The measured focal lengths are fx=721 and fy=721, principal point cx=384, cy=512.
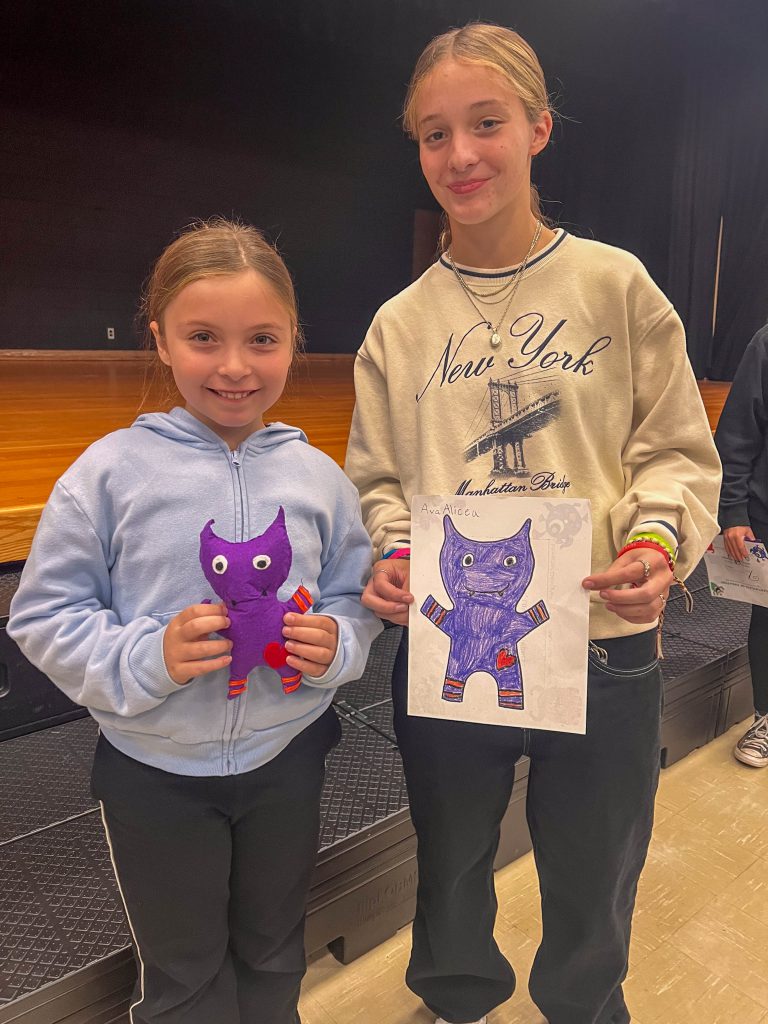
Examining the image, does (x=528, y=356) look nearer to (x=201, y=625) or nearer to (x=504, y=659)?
(x=504, y=659)

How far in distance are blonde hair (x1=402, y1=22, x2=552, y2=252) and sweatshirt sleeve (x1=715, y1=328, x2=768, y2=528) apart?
1064 mm

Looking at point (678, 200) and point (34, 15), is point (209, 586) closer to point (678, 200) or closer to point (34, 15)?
point (34, 15)

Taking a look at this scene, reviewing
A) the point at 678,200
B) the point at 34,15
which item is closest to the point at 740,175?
the point at 678,200

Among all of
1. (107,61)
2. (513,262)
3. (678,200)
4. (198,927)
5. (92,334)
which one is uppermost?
(107,61)

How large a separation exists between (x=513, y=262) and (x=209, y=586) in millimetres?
500

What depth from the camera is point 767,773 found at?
1764 millimetres

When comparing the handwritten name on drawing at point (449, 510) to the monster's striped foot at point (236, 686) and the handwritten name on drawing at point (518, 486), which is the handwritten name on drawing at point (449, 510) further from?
the monster's striped foot at point (236, 686)

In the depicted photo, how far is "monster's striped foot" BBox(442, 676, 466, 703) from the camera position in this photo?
0.81 meters

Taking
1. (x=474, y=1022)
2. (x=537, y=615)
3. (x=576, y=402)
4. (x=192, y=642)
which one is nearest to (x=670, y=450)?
(x=576, y=402)

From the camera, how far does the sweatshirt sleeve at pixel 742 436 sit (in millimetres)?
1642

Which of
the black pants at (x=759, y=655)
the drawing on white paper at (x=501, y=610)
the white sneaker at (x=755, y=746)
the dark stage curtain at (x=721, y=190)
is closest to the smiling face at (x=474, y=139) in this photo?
the drawing on white paper at (x=501, y=610)

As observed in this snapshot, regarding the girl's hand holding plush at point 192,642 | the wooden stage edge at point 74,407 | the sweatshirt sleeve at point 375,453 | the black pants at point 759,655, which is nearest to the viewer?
the girl's hand holding plush at point 192,642

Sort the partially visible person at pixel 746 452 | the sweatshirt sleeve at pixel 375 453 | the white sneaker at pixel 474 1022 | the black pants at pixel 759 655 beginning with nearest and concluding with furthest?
the sweatshirt sleeve at pixel 375 453 → the white sneaker at pixel 474 1022 → the partially visible person at pixel 746 452 → the black pants at pixel 759 655

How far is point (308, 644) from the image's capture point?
28.4 inches
